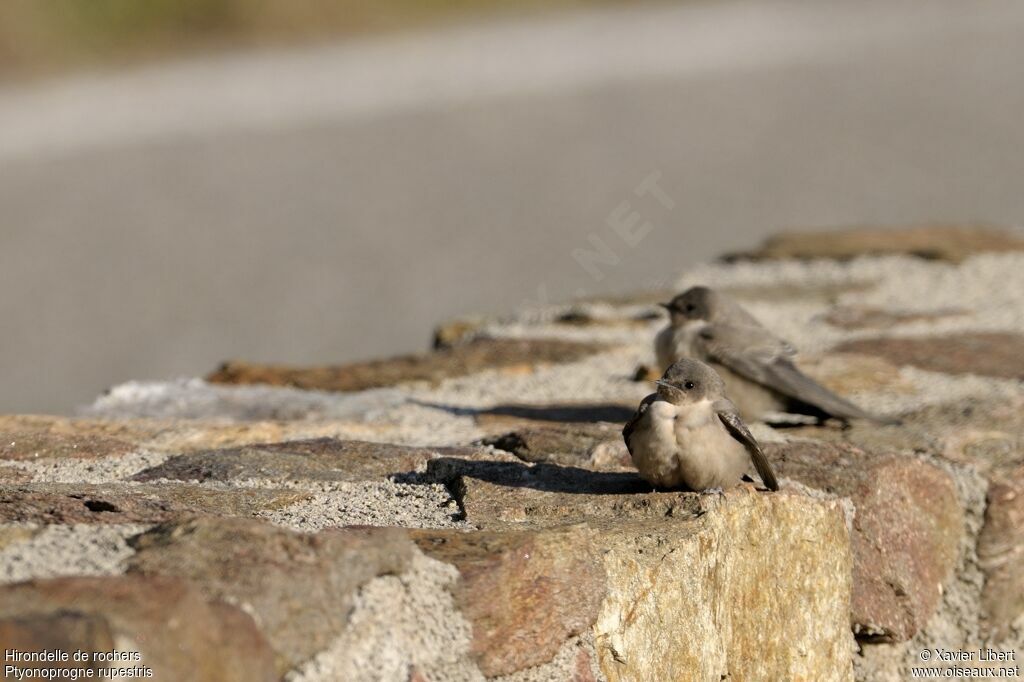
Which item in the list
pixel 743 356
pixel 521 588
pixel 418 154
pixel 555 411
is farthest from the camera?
pixel 418 154

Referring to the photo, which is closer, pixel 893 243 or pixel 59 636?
pixel 59 636

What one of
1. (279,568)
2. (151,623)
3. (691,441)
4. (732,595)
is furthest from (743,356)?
(151,623)

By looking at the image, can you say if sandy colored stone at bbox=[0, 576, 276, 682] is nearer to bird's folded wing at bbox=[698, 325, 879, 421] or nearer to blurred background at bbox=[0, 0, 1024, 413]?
bird's folded wing at bbox=[698, 325, 879, 421]

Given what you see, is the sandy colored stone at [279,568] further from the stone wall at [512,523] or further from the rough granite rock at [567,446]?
the rough granite rock at [567,446]

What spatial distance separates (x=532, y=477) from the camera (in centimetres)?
344

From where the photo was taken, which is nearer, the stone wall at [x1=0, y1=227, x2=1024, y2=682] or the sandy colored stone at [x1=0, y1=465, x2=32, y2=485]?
the stone wall at [x1=0, y1=227, x2=1024, y2=682]

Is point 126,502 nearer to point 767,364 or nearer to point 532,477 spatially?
point 532,477

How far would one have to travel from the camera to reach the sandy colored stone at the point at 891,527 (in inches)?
131

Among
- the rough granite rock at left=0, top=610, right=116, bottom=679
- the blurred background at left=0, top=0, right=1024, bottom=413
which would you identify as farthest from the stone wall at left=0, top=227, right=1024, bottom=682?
the blurred background at left=0, top=0, right=1024, bottom=413

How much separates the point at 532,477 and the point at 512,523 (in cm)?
47

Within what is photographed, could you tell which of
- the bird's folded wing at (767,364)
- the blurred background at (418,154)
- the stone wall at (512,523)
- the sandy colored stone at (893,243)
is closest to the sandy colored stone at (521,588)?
the stone wall at (512,523)

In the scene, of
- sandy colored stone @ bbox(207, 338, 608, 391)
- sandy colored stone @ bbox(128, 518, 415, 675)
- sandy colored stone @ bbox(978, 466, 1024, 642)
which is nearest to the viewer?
sandy colored stone @ bbox(128, 518, 415, 675)

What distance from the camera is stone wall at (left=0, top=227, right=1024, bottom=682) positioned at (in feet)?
7.54

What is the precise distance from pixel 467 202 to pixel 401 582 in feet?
29.4
